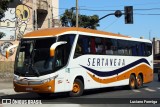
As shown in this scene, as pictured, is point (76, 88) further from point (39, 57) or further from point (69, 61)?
point (39, 57)

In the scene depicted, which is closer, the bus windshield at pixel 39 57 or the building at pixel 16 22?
the bus windshield at pixel 39 57

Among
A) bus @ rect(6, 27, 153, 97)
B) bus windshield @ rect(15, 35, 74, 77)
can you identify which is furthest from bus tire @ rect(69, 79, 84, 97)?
bus windshield @ rect(15, 35, 74, 77)

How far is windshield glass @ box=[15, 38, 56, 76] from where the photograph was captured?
18.7m

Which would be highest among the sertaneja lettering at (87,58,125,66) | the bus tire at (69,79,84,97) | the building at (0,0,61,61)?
the building at (0,0,61,61)

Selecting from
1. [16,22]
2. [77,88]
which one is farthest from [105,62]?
[16,22]

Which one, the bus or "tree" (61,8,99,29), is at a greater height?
"tree" (61,8,99,29)

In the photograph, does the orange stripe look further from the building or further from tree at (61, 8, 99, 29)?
tree at (61, 8, 99, 29)

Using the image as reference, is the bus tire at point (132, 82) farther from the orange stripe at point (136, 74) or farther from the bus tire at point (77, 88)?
the bus tire at point (77, 88)

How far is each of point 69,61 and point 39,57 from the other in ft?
4.94

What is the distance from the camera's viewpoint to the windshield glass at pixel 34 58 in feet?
61.5

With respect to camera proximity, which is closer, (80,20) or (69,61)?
(69,61)

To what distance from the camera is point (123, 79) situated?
2456 centimetres

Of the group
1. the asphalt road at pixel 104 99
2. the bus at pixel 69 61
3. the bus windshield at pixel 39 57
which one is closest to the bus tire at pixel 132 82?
the bus at pixel 69 61

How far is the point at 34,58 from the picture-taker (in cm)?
1902
